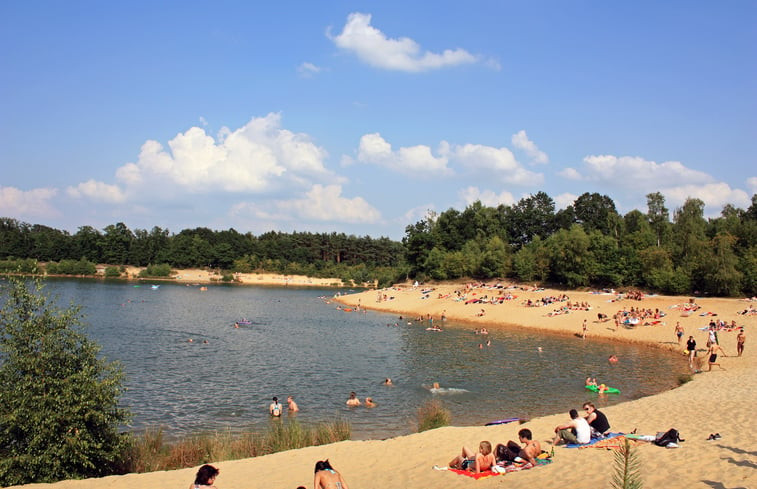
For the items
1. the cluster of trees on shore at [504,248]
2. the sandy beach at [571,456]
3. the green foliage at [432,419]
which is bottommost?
the green foliage at [432,419]

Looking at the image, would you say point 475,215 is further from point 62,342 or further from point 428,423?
point 62,342

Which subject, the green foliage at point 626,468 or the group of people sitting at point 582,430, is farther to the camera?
the group of people sitting at point 582,430

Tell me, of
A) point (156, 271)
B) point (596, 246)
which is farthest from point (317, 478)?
point (156, 271)

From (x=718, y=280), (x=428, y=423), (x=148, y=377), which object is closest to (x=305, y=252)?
(x=718, y=280)

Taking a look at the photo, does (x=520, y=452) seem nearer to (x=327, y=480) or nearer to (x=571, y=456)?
(x=571, y=456)

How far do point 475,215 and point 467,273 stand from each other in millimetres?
20009

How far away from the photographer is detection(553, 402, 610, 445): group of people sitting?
1384cm

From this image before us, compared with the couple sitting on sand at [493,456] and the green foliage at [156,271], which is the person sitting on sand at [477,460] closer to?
the couple sitting on sand at [493,456]

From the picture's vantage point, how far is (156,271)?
443ft

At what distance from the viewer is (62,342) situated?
13.4 meters

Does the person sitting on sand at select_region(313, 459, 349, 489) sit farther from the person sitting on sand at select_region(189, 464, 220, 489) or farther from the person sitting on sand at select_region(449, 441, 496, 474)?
the person sitting on sand at select_region(449, 441, 496, 474)

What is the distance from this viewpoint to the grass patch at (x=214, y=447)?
583 inches

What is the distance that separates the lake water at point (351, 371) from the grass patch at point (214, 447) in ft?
7.11

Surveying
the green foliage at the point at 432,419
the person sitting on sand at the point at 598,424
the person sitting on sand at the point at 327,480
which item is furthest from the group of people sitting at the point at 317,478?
the green foliage at the point at 432,419
